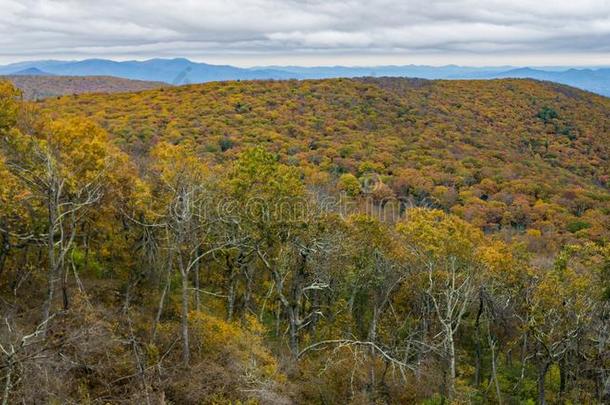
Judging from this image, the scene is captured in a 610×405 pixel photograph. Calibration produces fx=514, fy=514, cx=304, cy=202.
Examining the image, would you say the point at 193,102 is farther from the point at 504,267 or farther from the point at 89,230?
the point at 504,267

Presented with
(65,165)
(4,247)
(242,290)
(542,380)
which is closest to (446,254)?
(542,380)

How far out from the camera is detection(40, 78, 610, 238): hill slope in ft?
218

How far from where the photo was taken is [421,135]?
9812 centimetres

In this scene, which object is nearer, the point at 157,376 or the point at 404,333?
the point at 157,376

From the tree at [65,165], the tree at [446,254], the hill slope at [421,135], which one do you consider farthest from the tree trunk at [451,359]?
the hill slope at [421,135]

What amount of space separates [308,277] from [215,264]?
7.26 m

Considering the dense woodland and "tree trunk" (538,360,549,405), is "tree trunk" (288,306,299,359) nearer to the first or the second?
the dense woodland

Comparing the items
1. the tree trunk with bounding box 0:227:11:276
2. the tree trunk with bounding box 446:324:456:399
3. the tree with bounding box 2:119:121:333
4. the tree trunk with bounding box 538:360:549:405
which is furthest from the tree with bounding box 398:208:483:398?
the tree trunk with bounding box 0:227:11:276

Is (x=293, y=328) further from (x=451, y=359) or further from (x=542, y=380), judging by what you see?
(x=542, y=380)

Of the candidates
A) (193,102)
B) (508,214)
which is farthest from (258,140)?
(508,214)

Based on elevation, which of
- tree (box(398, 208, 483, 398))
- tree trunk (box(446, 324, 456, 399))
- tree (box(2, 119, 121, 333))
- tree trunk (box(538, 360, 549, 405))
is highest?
tree (box(2, 119, 121, 333))

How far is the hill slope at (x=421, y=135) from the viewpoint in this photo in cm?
6638

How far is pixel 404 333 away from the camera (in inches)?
Answer: 1194

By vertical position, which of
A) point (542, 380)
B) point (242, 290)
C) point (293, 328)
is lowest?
point (242, 290)
